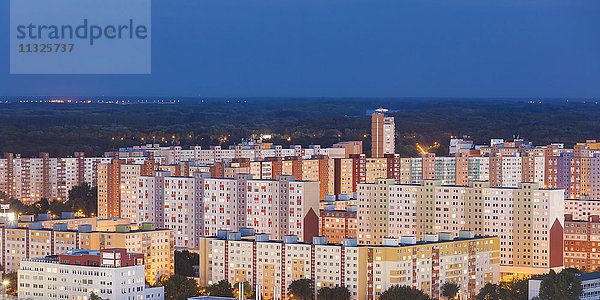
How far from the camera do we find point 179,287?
2261 cm

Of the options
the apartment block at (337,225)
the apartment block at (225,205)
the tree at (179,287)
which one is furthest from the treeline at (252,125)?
the tree at (179,287)

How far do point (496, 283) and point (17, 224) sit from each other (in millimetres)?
9262

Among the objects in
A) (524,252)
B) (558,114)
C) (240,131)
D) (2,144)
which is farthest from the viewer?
(558,114)

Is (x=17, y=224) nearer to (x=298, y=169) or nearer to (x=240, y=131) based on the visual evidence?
(x=298, y=169)

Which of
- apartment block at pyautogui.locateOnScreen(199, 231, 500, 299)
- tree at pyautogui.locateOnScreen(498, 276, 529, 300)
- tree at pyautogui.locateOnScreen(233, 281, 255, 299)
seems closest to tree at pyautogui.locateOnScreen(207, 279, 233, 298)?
tree at pyautogui.locateOnScreen(233, 281, 255, 299)

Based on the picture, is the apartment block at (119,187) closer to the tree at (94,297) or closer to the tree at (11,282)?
the tree at (11,282)

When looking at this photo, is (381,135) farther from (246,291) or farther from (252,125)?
(252,125)

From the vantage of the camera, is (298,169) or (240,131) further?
(240,131)

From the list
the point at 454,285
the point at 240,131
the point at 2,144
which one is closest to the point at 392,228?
the point at 454,285

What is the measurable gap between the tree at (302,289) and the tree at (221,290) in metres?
1.03

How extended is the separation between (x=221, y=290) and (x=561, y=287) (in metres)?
5.41

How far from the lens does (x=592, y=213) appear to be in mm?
30734

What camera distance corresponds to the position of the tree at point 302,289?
22031 millimetres

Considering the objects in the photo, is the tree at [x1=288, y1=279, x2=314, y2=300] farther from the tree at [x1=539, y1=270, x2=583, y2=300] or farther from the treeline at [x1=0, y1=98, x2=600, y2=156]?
the treeline at [x1=0, y1=98, x2=600, y2=156]
